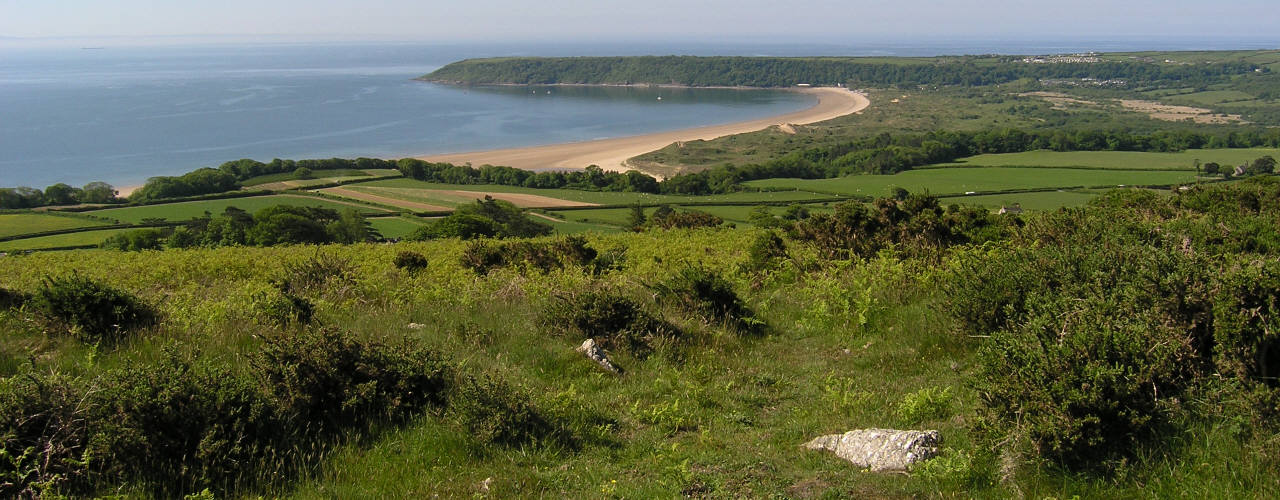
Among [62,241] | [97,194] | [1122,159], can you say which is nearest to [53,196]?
[97,194]

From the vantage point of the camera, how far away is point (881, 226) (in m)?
14.9

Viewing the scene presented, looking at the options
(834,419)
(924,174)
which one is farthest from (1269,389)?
(924,174)

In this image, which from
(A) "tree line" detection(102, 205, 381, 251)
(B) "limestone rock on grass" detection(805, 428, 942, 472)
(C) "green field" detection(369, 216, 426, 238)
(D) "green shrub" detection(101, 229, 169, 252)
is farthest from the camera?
(C) "green field" detection(369, 216, 426, 238)

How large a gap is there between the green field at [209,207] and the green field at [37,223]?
255cm

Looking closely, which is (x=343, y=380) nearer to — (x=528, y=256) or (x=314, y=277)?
(x=314, y=277)

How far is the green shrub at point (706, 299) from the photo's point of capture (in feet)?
29.6

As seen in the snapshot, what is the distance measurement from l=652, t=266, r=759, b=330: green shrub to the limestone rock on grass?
366 centimetres

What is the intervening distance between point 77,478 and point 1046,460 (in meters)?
5.91

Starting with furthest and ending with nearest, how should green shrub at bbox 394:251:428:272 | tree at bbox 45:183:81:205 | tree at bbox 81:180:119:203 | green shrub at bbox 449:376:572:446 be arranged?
tree at bbox 81:180:119:203 < tree at bbox 45:183:81:205 < green shrub at bbox 394:251:428:272 < green shrub at bbox 449:376:572:446

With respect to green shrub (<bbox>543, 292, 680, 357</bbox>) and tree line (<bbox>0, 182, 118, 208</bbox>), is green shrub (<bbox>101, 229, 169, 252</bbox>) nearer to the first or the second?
tree line (<bbox>0, 182, 118, 208</bbox>)

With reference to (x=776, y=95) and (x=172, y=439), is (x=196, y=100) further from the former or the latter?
(x=172, y=439)

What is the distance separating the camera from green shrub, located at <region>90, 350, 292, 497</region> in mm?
4512

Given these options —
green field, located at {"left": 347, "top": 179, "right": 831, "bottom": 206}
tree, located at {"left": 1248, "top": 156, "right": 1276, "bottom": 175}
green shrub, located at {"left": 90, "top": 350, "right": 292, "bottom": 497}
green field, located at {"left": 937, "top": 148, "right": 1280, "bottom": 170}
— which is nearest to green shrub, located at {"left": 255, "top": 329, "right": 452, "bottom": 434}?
green shrub, located at {"left": 90, "top": 350, "right": 292, "bottom": 497}

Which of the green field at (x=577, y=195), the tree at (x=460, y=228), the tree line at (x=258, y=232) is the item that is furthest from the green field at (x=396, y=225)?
the tree at (x=460, y=228)
